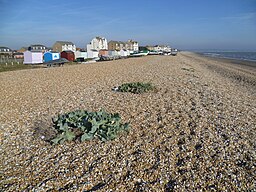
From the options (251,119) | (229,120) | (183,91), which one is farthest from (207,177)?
(183,91)

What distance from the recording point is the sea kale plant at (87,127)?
12.2ft

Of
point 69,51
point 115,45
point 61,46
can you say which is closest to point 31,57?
point 69,51

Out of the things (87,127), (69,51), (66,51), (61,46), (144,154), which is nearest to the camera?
(144,154)

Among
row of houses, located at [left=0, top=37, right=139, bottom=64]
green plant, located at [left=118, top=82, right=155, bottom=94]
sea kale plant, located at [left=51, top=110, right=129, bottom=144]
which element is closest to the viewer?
sea kale plant, located at [left=51, top=110, right=129, bottom=144]

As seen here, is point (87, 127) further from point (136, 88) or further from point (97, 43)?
point (97, 43)

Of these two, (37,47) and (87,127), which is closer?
(87,127)

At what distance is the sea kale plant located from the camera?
371 centimetres

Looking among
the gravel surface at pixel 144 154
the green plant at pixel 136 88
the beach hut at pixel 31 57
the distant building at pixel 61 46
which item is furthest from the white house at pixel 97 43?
the gravel surface at pixel 144 154

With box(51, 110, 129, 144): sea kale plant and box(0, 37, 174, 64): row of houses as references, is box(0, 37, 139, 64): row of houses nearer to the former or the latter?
box(0, 37, 174, 64): row of houses

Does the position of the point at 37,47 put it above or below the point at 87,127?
above

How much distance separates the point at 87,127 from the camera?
3.91 metres

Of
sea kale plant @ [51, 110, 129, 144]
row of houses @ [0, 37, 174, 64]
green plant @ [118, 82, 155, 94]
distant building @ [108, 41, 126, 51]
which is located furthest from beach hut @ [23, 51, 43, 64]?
distant building @ [108, 41, 126, 51]

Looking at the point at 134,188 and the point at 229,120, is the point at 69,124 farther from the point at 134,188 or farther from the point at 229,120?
the point at 229,120

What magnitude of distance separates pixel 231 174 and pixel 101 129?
2.46 m
